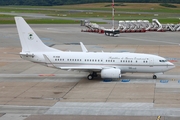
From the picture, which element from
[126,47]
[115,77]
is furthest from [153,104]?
[126,47]

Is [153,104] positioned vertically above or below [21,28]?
below

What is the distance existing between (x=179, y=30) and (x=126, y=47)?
1307 inches

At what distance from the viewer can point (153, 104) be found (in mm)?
36719

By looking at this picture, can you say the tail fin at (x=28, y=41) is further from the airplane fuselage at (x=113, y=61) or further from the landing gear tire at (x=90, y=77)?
the landing gear tire at (x=90, y=77)

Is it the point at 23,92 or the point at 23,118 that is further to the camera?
the point at 23,92

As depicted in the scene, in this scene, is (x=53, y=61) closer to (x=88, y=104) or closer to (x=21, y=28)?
(x=21, y=28)

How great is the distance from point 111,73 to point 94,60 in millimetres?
2837

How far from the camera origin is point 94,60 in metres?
47.8

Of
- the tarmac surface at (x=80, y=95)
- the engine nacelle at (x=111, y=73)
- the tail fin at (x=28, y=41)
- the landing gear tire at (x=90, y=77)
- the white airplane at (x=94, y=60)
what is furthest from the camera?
the tail fin at (x=28, y=41)

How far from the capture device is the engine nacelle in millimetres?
45938

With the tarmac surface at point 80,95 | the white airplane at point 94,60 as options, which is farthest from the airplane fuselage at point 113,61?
the tarmac surface at point 80,95

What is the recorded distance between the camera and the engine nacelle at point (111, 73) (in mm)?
45938

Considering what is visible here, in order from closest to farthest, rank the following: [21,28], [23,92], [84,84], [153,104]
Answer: [153,104], [23,92], [84,84], [21,28]

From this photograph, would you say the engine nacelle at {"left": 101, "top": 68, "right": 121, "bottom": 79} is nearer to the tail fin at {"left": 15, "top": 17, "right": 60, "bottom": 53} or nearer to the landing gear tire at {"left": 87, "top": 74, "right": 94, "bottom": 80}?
the landing gear tire at {"left": 87, "top": 74, "right": 94, "bottom": 80}
